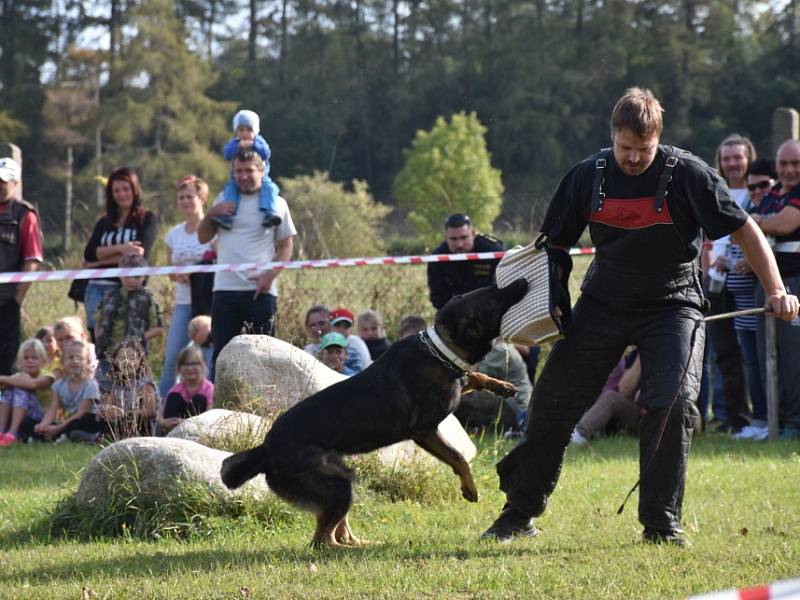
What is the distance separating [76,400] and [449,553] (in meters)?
5.38

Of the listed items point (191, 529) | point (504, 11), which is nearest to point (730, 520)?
point (191, 529)

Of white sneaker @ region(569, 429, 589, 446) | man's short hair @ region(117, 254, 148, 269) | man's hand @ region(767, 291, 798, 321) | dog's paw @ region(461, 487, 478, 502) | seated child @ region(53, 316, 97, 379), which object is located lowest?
white sneaker @ region(569, 429, 589, 446)

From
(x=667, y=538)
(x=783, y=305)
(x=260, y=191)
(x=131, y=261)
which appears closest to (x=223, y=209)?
(x=260, y=191)

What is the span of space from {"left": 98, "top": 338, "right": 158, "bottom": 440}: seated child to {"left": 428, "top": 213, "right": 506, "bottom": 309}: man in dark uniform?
2.53 m

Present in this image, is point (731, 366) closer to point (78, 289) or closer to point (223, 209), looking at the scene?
point (223, 209)

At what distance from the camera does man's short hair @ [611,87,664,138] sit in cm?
458

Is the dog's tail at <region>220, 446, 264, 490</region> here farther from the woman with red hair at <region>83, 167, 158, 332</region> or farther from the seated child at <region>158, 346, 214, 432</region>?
the woman with red hair at <region>83, 167, 158, 332</region>

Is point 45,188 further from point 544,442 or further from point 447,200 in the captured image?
point 544,442

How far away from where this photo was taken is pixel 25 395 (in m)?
9.64

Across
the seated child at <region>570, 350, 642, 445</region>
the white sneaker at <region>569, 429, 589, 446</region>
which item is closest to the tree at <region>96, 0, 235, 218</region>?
the seated child at <region>570, 350, 642, 445</region>

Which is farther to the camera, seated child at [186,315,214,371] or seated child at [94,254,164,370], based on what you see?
seated child at [94,254,164,370]

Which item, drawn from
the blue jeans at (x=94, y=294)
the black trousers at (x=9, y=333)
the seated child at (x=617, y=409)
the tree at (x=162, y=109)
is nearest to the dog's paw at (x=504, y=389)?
the seated child at (x=617, y=409)

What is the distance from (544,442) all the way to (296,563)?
1.30 m

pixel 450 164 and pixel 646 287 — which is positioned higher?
pixel 450 164
